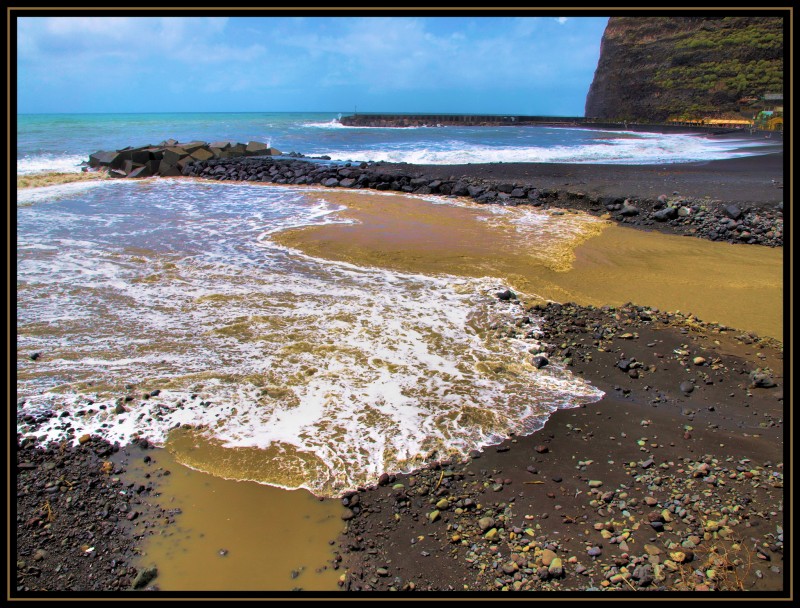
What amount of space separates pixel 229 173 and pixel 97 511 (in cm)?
2026

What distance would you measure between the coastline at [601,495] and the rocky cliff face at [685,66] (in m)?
61.6

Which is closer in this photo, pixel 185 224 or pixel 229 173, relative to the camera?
pixel 185 224

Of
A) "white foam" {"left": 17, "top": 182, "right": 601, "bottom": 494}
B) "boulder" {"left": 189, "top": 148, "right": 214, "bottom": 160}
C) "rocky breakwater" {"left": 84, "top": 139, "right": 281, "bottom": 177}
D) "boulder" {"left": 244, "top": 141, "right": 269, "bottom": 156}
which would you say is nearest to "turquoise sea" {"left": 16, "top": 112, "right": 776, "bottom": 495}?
"white foam" {"left": 17, "top": 182, "right": 601, "bottom": 494}

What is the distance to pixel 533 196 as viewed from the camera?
14656 mm

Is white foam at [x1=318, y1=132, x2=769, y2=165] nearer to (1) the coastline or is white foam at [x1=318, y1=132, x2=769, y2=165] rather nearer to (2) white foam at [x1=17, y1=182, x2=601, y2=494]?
(2) white foam at [x1=17, y1=182, x2=601, y2=494]

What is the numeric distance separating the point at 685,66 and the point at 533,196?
200 feet

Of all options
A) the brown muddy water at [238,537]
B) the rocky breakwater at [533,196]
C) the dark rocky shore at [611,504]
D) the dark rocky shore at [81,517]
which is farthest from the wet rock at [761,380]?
the rocky breakwater at [533,196]

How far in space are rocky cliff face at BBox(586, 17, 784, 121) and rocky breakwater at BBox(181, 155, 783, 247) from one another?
51.6m

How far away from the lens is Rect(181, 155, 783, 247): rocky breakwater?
10680 mm

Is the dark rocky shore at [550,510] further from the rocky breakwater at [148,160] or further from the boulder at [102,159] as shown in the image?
the boulder at [102,159]

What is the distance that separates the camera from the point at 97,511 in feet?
10.3

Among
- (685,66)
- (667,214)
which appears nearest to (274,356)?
(667,214)
